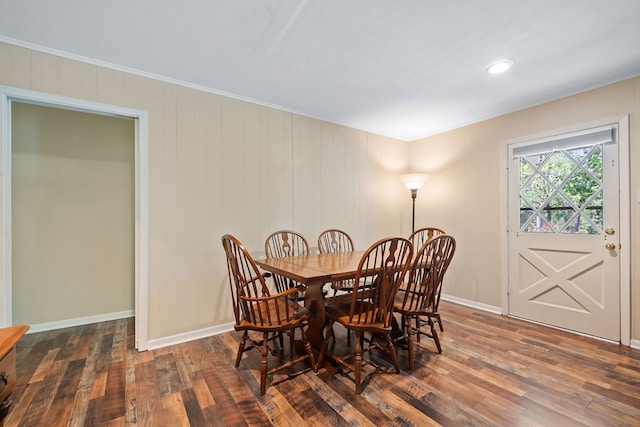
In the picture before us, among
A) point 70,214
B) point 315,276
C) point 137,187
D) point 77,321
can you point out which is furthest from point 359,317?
point 70,214

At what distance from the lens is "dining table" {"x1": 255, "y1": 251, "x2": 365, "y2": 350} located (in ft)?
6.46

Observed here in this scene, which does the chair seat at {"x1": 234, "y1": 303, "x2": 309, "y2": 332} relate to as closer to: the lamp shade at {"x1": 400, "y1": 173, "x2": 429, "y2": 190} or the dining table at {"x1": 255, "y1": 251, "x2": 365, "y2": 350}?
the dining table at {"x1": 255, "y1": 251, "x2": 365, "y2": 350}

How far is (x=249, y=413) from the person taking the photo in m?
1.69

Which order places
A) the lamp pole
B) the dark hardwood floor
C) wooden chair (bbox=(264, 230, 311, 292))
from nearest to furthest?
the dark hardwood floor, wooden chair (bbox=(264, 230, 311, 292)), the lamp pole

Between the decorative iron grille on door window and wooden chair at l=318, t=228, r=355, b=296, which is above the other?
the decorative iron grille on door window

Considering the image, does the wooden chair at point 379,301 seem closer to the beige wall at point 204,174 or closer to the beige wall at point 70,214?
the beige wall at point 204,174

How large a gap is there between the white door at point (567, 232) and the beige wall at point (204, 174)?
2140mm

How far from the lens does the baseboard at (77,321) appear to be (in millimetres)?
2922

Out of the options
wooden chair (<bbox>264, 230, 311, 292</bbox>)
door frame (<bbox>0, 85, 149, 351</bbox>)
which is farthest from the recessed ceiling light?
door frame (<bbox>0, 85, 149, 351</bbox>)

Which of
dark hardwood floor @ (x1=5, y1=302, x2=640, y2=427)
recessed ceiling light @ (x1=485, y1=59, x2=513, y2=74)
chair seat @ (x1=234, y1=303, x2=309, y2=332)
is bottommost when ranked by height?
dark hardwood floor @ (x1=5, y1=302, x2=640, y2=427)

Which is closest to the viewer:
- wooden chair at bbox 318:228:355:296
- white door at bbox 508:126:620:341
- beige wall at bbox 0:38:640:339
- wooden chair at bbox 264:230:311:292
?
beige wall at bbox 0:38:640:339

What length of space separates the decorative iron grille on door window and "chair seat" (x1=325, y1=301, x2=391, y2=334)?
7.67 ft

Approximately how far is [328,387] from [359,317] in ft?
1.67

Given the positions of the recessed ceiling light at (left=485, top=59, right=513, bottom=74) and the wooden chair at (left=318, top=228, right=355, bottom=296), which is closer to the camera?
the recessed ceiling light at (left=485, top=59, right=513, bottom=74)
